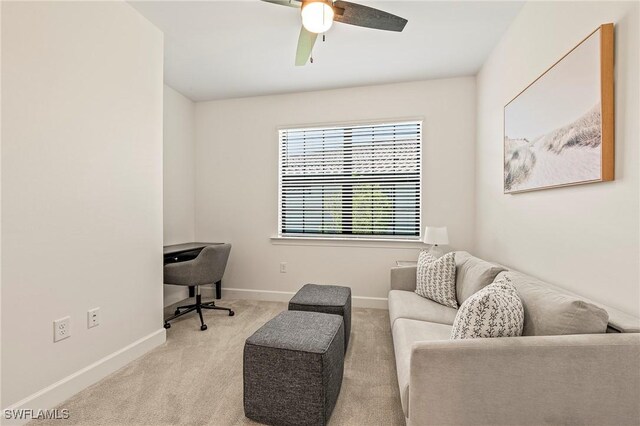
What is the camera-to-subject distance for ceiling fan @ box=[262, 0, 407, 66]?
169cm

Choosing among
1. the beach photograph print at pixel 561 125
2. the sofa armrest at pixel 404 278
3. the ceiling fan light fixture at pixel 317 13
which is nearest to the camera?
the beach photograph print at pixel 561 125

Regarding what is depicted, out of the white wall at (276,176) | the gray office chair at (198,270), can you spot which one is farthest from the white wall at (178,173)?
the gray office chair at (198,270)

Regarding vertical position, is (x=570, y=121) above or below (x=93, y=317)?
above

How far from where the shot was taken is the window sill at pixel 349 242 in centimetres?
341

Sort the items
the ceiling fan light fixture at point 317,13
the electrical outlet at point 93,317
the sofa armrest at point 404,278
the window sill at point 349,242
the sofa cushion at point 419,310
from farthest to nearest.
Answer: the window sill at point 349,242 → the sofa armrest at point 404,278 → the sofa cushion at point 419,310 → the electrical outlet at point 93,317 → the ceiling fan light fixture at point 317,13

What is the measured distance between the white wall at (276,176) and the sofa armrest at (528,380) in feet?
7.37

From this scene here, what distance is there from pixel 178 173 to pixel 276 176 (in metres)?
1.19

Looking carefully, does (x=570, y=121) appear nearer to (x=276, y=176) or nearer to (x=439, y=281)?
(x=439, y=281)

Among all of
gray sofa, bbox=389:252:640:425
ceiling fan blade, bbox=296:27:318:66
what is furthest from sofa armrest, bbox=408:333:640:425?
ceiling fan blade, bbox=296:27:318:66

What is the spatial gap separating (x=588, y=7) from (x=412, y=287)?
2.20m

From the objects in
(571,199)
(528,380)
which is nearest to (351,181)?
(571,199)

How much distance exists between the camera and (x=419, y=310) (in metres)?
2.17

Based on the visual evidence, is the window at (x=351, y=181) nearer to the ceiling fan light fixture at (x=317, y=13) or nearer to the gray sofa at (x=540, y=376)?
the ceiling fan light fixture at (x=317, y=13)

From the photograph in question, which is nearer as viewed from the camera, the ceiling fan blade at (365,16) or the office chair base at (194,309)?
the ceiling fan blade at (365,16)
